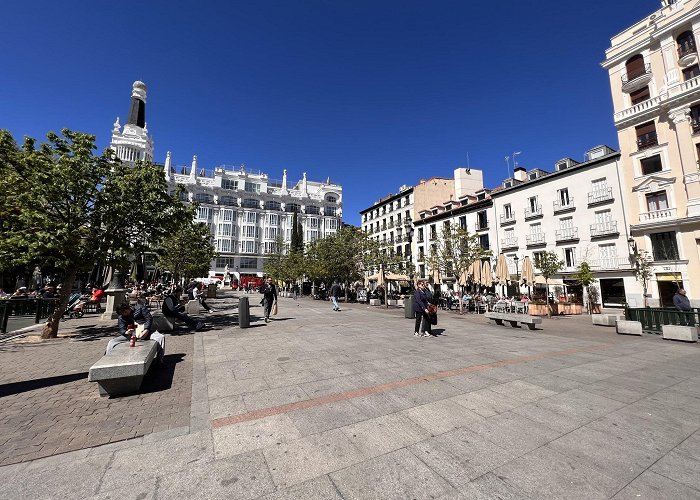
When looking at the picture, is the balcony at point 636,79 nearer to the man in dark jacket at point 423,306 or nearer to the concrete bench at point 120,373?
the man in dark jacket at point 423,306

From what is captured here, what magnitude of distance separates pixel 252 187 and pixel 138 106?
3662cm

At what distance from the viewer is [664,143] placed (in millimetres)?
20688

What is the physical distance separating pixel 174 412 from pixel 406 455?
125 inches

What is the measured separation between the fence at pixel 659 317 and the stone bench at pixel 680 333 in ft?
2.11

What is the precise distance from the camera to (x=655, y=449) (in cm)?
324

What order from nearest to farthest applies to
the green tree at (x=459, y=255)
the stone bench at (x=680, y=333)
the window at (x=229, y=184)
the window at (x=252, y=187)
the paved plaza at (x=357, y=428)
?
the paved plaza at (x=357, y=428), the stone bench at (x=680, y=333), the green tree at (x=459, y=255), the window at (x=229, y=184), the window at (x=252, y=187)

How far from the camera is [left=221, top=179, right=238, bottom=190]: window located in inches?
2964

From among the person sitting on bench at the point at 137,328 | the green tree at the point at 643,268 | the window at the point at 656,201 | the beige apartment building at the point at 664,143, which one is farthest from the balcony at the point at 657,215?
the person sitting on bench at the point at 137,328

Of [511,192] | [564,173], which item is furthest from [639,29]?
[511,192]

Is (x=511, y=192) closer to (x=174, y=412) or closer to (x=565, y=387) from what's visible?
(x=565, y=387)

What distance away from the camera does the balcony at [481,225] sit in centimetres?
3142

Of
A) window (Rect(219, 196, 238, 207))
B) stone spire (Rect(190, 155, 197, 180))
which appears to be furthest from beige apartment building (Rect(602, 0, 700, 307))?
stone spire (Rect(190, 155, 197, 180))

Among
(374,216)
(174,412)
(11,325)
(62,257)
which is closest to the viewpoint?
(174,412)

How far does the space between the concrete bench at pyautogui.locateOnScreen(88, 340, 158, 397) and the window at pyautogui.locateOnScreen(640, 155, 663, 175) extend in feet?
99.7
